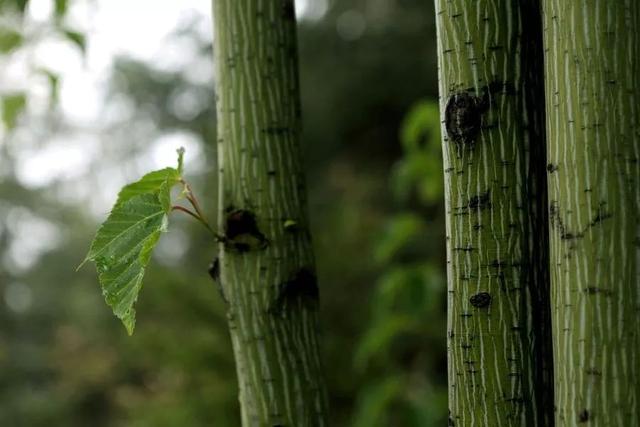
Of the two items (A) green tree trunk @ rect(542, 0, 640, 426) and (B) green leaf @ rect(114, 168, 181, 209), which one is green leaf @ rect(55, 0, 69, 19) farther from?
(A) green tree trunk @ rect(542, 0, 640, 426)

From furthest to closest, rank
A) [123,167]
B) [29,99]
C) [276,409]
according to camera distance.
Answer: [123,167] < [29,99] < [276,409]

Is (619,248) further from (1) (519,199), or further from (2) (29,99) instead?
(2) (29,99)

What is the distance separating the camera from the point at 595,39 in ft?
3.04

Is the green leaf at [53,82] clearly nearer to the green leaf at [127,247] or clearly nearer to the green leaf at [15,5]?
the green leaf at [15,5]

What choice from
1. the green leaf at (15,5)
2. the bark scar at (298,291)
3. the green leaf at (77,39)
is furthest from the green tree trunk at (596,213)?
the green leaf at (77,39)

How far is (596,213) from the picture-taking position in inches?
35.7

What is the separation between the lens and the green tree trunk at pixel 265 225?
128cm

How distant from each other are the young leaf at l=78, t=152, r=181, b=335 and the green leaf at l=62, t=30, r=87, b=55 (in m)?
0.93

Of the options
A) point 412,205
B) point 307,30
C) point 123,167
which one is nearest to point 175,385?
point 412,205

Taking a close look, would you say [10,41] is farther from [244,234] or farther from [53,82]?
[244,234]

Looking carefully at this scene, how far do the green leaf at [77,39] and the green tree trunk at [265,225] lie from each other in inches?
29.2

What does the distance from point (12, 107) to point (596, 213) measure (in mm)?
1857

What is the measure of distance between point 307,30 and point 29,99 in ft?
22.9

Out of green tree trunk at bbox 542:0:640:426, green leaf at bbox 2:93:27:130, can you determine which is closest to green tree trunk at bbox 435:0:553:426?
green tree trunk at bbox 542:0:640:426
